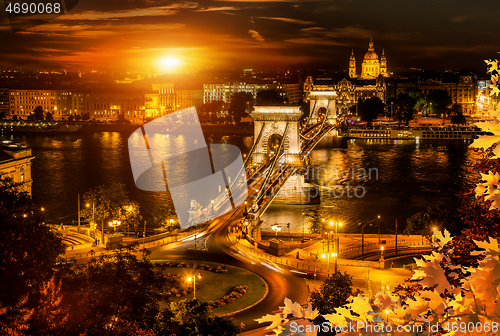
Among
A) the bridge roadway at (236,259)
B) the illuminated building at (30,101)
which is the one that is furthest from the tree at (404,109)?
the illuminated building at (30,101)

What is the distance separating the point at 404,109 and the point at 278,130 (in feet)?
122

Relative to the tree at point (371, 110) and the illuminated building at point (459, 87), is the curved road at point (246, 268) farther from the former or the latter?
the illuminated building at point (459, 87)

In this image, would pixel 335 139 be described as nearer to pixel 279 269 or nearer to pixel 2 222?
pixel 279 269

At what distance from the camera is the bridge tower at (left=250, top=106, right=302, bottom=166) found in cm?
2931

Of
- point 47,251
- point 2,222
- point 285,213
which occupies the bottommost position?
point 285,213

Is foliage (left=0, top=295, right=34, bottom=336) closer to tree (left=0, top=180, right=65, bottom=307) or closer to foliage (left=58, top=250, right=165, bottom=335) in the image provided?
tree (left=0, top=180, right=65, bottom=307)

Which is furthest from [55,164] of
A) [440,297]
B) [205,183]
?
[440,297]

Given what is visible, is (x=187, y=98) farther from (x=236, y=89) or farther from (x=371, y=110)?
(x=371, y=110)

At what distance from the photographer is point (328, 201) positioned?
87.2ft

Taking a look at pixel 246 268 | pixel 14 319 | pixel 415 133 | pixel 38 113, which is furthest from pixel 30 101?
pixel 14 319

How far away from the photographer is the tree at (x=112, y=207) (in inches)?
743

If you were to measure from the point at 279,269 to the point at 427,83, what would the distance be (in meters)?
74.1

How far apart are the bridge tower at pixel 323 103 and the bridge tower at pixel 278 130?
2328 cm

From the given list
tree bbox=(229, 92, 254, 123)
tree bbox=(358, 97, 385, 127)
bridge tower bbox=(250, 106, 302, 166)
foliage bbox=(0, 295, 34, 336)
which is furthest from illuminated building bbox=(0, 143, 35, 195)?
tree bbox=(229, 92, 254, 123)
